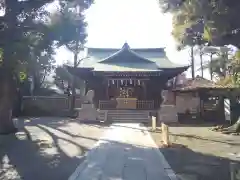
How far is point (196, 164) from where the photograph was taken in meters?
8.11

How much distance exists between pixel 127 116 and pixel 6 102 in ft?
38.4

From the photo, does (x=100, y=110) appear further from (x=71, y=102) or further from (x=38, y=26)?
(x=38, y=26)

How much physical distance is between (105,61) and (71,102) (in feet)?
18.7

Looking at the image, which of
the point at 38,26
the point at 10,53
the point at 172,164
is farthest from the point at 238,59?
the point at 10,53

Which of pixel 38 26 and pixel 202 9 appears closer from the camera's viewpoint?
pixel 202 9

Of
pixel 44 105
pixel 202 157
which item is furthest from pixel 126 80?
pixel 202 157

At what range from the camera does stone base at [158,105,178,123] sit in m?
21.9

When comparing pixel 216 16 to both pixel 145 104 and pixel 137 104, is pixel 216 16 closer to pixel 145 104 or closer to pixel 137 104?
pixel 145 104

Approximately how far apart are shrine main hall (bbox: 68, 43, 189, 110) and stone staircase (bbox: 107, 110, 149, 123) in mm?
1251

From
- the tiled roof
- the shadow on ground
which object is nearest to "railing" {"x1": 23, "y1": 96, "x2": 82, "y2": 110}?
the tiled roof

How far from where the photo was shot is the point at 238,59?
45.5ft

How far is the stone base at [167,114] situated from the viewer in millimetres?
21891

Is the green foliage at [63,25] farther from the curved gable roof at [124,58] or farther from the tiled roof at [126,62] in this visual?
the curved gable roof at [124,58]

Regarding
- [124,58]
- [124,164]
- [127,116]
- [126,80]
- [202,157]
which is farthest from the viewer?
[124,58]
